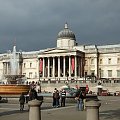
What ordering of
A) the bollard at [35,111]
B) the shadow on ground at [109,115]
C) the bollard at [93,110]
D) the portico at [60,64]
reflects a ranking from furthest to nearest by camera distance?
the portico at [60,64]
the shadow on ground at [109,115]
the bollard at [35,111]
the bollard at [93,110]

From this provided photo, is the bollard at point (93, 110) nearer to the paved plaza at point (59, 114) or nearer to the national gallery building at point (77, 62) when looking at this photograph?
the paved plaza at point (59, 114)

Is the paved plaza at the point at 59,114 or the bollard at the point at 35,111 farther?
the paved plaza at the point at 59,114

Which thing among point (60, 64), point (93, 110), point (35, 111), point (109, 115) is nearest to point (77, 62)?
point (60, 64)

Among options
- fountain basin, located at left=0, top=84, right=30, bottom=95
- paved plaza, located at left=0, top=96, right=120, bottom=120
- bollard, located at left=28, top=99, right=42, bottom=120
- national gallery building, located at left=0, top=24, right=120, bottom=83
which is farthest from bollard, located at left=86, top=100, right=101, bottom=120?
national gallery building, located at left=0, top=24, right=120, bottom=83

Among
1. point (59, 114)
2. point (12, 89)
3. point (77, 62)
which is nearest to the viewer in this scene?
point (59, 114)

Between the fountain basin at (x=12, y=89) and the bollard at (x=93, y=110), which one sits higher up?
the fountain basin at (x=12, y=89)

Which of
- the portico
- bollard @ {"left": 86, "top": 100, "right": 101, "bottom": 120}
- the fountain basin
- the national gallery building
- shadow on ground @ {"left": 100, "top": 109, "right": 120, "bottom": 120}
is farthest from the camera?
the national gallery building

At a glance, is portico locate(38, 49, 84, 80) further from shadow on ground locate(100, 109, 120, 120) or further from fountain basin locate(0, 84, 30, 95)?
shadow on ground locate(100, 109, 120, 120)

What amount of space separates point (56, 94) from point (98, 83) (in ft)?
166

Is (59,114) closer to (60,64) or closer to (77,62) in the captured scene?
(77,62)

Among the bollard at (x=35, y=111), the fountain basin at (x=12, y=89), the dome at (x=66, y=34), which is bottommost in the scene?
the bollard at (x=35, y=111)

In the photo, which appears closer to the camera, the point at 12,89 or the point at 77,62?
the point at 12,89

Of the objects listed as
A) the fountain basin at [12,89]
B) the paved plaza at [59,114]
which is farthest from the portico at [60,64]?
the paved plaza at [59,114]

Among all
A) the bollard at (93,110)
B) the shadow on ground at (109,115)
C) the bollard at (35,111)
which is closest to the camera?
the bollard at (93,110)
